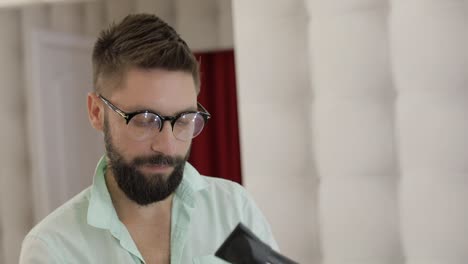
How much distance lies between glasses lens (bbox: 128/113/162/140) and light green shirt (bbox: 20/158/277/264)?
0.17 metres

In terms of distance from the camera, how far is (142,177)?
46.6 inches

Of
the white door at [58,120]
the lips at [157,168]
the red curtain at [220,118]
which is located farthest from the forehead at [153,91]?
the red curtain at [220,118]

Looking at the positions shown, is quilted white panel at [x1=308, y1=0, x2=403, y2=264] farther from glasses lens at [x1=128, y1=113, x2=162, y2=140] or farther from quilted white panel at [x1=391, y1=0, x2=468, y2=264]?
glasses lens at [x1=128, y1=113, x2=162, y2=140]

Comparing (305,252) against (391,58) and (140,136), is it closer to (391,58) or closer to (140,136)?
(391,58)

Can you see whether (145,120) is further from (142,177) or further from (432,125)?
(432,125)

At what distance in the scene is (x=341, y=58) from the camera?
178 centimetres

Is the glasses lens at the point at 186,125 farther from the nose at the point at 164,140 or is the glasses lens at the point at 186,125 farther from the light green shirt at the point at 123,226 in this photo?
the light green shirt at the point at 123,226

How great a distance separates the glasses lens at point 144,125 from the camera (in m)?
1.16

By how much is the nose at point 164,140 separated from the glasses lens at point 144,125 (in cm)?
1

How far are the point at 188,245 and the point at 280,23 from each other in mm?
854

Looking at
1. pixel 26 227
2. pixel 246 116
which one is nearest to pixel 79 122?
pixel 26 227

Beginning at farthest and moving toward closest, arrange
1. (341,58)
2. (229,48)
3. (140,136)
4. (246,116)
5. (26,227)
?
(229,48) → (26,227) → (246,116) → (341,58) → (140,136)

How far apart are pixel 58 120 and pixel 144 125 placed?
6.32ft

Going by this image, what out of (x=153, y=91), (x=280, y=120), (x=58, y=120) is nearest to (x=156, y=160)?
(x=153, y=91)
